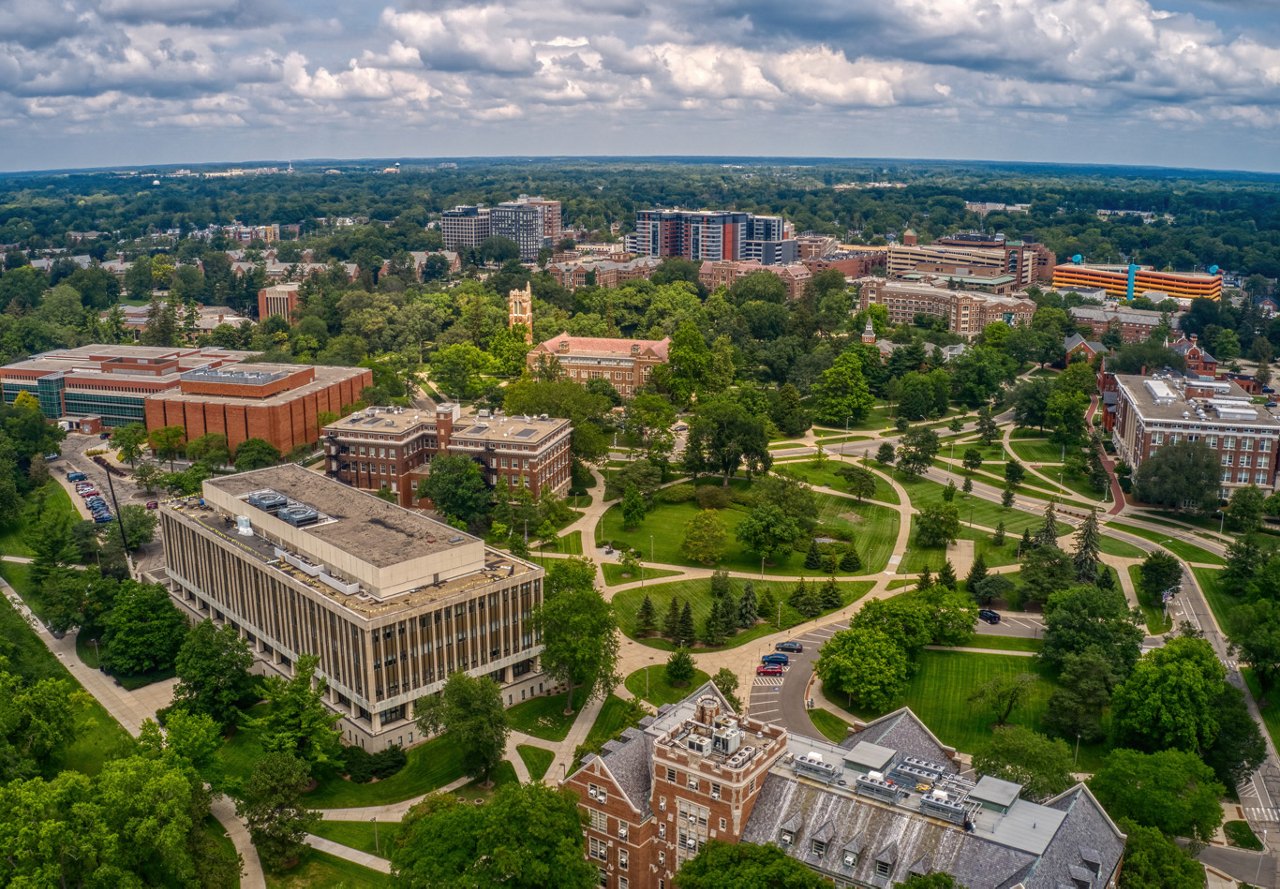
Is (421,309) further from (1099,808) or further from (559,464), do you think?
(1099,808)

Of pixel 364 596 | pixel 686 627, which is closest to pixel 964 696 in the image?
pixel 686 627

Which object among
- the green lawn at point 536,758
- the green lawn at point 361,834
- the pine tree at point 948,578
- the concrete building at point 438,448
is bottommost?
the green lawn at point 361,834

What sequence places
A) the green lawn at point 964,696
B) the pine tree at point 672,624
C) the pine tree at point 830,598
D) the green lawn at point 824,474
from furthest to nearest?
the green lawn at point 824,474 < the pine tree at point 830,598 < the pine tree at point 672,624 < the green lawn at point 964,696

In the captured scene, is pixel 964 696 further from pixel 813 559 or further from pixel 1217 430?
pixel 1217 430

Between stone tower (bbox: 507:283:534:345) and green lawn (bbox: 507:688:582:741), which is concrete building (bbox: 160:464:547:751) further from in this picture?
stone tower (bbox: 507:283:534:345)

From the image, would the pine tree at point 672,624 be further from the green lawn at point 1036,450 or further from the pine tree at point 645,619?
the green lawn at point 1036,450

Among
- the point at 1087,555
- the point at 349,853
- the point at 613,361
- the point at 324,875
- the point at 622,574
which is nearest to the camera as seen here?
the point at 324,875

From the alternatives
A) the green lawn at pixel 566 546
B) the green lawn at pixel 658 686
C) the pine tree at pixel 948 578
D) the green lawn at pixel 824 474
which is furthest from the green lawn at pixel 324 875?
the green lawn at pixel 824 474
